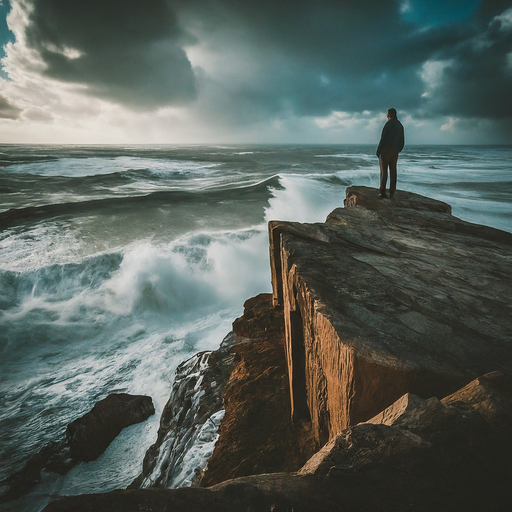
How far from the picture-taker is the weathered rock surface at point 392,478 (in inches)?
37.3

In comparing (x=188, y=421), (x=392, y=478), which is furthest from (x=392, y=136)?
(x=392, y=478)

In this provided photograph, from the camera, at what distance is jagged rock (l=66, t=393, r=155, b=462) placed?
370 centimetres

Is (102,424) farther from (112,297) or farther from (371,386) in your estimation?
(112,297)

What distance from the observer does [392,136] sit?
195 inches

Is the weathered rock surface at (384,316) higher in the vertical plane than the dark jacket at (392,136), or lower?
lower

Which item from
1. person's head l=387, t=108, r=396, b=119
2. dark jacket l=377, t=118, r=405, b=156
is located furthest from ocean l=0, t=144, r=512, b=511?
person's head l=387, t=108, r=396, b=119

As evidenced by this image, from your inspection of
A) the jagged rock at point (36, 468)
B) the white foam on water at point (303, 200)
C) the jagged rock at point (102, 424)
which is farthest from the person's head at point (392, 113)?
the white foam on water at point (303, 200)

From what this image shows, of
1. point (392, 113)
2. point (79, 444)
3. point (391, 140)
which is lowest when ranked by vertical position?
point (79, 444)

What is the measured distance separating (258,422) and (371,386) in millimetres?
1328

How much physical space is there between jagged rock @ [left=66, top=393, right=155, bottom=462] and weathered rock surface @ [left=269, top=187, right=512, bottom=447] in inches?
112

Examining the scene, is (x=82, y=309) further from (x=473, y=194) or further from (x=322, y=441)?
(x=473, y=194)

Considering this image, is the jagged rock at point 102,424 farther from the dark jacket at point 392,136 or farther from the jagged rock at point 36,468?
the dark jacket at point 392,136

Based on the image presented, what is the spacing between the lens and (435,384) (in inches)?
56.5

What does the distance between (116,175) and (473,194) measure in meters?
25.0
